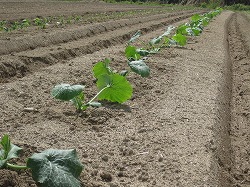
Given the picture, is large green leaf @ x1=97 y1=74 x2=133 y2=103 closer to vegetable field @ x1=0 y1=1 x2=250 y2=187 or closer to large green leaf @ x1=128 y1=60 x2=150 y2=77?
vegetable field @ x1=0 y1=1 x2=250 y2=187

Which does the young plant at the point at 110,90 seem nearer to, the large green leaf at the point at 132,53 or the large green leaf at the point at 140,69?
the large green leaf at the point at 140,69

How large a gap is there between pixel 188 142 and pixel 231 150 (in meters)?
0.54

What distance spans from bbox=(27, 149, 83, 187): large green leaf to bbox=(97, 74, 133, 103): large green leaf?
5.53 ft

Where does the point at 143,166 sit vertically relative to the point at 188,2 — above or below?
above

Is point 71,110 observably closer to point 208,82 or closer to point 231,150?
point 231,150

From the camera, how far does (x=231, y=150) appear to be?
11.6ft

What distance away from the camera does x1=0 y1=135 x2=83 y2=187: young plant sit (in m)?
2.12

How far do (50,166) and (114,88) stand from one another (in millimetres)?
1899

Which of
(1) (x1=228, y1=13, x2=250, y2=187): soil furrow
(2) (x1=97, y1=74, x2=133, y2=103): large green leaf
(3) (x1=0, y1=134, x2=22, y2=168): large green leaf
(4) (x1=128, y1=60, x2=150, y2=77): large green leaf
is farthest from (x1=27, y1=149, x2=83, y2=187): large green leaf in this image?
(4) (x1=128, y1=60, x2=150, y2=77): large green leaf

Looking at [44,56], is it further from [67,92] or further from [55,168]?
[55,168]

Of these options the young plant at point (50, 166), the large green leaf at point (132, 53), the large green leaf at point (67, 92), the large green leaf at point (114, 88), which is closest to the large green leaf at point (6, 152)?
the young plant at point (50, 166)

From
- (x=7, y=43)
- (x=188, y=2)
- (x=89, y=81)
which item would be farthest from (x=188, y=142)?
(x=188, y=2)

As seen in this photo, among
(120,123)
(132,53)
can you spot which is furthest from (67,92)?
(132,53)

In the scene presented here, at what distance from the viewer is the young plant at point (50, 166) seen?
6.94 ft
